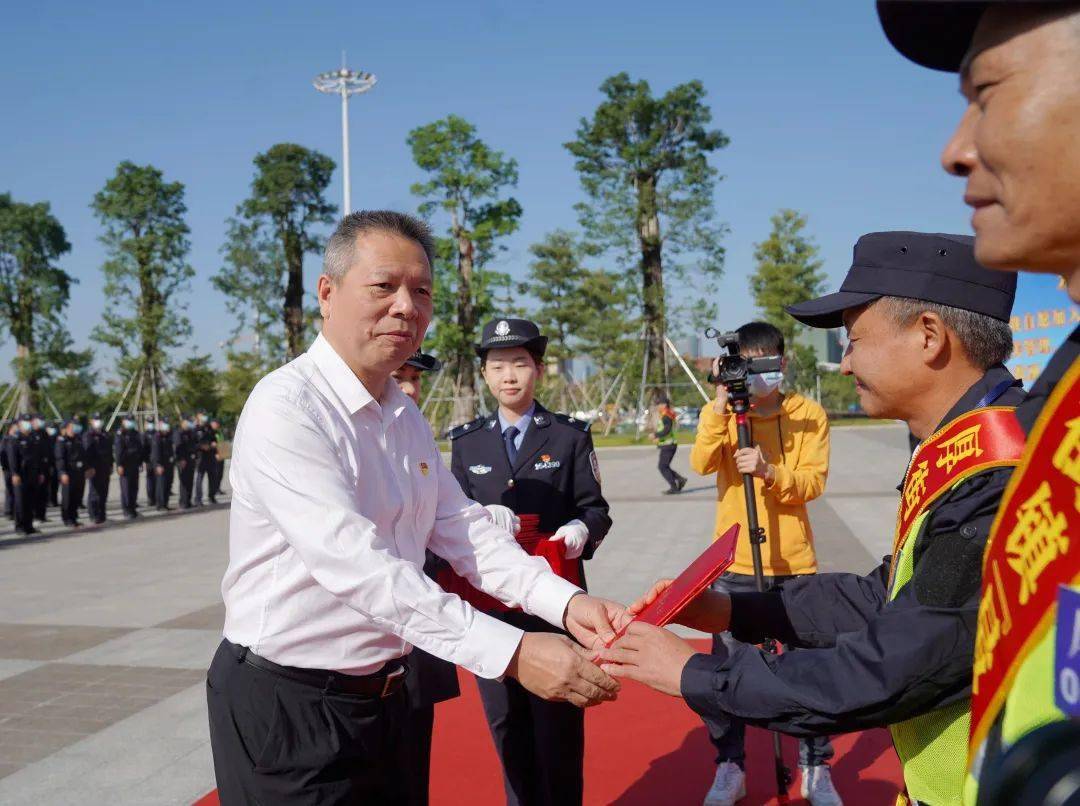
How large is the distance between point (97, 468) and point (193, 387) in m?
22.3

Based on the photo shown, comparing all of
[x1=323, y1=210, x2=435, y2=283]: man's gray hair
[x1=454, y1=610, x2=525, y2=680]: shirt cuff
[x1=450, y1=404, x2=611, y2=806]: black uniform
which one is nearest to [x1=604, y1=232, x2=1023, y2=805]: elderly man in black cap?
[x1=454, y1=610, x2=525, y2=680]: shirt cuff

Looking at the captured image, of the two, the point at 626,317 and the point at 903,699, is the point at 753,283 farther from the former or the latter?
the point at 903,699

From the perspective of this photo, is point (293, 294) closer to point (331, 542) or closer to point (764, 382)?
point (764, 382)

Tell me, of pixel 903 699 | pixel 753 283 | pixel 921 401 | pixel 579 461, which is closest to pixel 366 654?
pixel 903 699

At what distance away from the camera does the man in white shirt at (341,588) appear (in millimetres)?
2045

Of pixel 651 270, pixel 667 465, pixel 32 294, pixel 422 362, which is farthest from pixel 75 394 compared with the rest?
pixel 422 362

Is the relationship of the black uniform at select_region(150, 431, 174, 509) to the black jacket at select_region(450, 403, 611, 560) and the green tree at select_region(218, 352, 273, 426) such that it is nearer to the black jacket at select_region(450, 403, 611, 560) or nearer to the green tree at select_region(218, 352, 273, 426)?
the black jacket at select_region(450, 403, 611, 560)

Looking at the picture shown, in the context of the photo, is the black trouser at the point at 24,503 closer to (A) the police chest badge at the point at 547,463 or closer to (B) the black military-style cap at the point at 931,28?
(A) the police chest badge at the point at 547,463

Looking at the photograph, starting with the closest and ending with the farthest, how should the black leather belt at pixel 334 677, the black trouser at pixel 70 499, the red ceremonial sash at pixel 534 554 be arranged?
the black leather belt at pixel 334 677, the red ceremonial sash at pixel 534 554, the black trouser at pixel 70 499

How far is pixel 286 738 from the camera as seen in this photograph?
2.11 meters

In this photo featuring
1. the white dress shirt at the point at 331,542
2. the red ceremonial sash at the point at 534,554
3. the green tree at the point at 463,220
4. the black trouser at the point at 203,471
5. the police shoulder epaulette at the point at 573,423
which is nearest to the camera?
the white dress shirt at the point at 331,542

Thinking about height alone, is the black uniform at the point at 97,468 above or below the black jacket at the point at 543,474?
below

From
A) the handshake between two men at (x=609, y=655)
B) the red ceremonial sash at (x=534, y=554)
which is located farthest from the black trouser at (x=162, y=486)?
the handshake between two men at (x=609, y=655)

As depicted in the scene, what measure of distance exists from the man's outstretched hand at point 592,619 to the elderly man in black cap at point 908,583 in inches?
8.5
